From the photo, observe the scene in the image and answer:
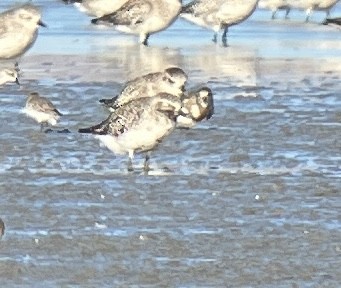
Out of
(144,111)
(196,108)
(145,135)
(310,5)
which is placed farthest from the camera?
(310,5)

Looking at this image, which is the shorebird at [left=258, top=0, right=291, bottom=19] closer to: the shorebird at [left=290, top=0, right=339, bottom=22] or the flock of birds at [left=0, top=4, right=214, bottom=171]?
the shorebird at [left=290, top=0, right=339, bottom=22]

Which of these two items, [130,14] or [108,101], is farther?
[130,14]

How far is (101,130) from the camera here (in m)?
10.2

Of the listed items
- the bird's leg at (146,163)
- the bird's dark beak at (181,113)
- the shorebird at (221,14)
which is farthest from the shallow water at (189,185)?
the shorebird at (221,14)

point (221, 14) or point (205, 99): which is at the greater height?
point (205, 99)

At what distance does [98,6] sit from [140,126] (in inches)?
361

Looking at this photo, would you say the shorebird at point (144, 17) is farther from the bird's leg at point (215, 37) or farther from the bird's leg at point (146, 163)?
the bird's leg at point (146, 163)

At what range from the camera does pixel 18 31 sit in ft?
51.8

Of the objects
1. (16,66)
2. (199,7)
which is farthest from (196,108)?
(199,7)

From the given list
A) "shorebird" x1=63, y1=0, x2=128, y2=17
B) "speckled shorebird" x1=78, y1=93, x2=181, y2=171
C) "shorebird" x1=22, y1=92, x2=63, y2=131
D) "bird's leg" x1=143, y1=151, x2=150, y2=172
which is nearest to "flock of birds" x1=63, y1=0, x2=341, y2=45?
"shorebird" x1=63, y1=0, x2=128, y2=17

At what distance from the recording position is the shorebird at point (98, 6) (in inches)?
746

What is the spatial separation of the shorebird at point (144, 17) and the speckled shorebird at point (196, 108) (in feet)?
18.6

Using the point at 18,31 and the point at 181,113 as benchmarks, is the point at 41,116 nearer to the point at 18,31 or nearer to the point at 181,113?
the point at 181,113

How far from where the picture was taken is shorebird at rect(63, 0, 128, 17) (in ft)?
62.2
